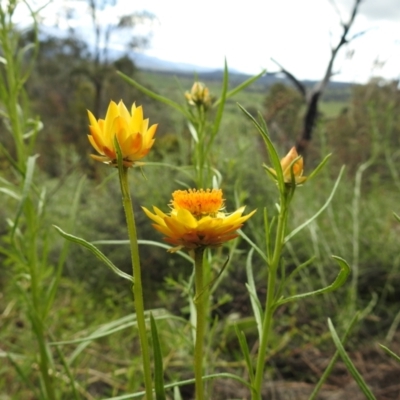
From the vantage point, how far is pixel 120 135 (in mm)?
268

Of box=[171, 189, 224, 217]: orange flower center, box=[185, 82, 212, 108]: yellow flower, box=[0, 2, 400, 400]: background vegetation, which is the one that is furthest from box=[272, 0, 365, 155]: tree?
box=[171, 189, 224, 217]: orange flower center

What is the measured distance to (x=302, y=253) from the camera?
1.66 meters

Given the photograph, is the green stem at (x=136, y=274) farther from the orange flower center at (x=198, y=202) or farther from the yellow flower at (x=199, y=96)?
the yellow flower at (x=199, y=96)

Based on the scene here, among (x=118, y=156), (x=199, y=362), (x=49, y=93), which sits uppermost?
(x=118, y=156)

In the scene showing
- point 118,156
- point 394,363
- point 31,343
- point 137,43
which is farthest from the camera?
point 137,43

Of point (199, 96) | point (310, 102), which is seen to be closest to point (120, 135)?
point (199, 96)

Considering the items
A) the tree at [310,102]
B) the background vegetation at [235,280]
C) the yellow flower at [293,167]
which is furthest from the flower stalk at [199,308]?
the tree at [310,102]

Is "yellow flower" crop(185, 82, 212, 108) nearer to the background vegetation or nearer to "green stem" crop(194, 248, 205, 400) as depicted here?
the background vegetation

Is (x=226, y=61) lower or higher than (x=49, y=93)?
higher

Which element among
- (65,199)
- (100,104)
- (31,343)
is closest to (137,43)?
(100,104)

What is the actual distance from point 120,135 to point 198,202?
60mm

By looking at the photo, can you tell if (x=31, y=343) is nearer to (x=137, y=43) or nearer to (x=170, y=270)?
(x=170, y=270)

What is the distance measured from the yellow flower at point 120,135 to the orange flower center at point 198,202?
0.11 feet

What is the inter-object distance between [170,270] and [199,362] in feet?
5.27
